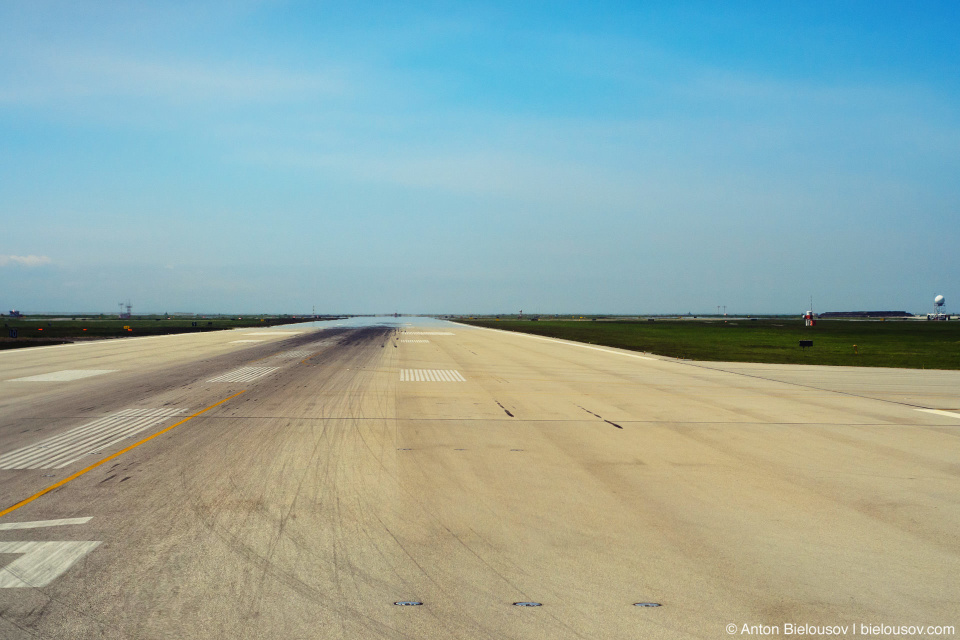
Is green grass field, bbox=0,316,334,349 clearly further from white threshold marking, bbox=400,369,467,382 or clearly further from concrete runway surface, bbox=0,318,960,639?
concrete runway surface, bbox=0,318,960,639

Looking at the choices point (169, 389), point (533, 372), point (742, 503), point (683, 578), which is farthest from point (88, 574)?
point (533, 372)

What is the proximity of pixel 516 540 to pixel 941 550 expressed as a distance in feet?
12.8

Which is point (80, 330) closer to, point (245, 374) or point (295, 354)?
point (295, 354)

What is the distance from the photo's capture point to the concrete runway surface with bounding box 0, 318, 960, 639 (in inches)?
171

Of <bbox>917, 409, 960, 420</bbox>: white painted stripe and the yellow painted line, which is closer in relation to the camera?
the yellow painted line

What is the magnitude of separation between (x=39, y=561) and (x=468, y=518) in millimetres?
3784

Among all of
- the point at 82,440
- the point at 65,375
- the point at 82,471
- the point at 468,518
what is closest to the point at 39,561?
the point at 82,471

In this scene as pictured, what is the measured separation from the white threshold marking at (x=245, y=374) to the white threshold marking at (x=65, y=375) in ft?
13.9

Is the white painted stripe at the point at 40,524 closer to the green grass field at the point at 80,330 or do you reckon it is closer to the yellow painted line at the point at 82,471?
the yellow painted line at the point at 82,471

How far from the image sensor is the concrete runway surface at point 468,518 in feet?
14.3

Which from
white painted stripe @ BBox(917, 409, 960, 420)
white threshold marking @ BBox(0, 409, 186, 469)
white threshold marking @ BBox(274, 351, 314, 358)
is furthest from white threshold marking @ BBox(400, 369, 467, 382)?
white painted stripe @ BBox(917, 409, 960, 420)

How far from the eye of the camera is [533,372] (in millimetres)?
22219

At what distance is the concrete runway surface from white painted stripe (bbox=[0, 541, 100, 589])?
0.03m

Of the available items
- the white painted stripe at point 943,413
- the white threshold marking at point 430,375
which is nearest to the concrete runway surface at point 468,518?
the white painted stripe at point 943,413
